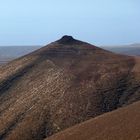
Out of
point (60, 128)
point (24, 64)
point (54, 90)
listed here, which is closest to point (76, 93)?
point (54, 90)

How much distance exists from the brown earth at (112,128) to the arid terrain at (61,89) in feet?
29.7

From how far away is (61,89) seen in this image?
198ft

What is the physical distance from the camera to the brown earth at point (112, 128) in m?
37.5

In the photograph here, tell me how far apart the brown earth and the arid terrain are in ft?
29.7

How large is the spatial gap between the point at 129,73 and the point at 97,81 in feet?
15.3

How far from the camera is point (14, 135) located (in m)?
52.8

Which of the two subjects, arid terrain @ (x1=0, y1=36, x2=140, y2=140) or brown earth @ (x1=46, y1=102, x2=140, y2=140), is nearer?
brown earth @ (x1=46, y1=102, x2=140, y2=140)

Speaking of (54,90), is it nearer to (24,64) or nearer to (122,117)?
(24,64)

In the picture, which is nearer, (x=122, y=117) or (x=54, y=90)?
(x=122, y=117)

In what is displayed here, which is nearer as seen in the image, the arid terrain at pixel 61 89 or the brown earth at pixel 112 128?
the brown earth at pixel 112 128

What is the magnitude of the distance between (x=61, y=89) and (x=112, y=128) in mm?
21355

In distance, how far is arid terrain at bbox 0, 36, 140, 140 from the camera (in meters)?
54.5

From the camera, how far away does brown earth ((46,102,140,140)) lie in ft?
123

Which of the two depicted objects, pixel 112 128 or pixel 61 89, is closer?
pixel 112 128
